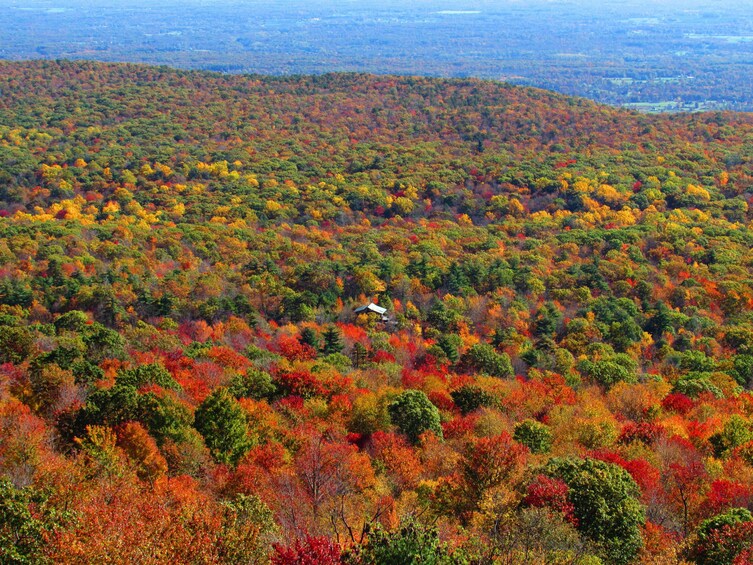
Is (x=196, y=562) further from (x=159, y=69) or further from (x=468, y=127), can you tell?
(x=159, y=69)

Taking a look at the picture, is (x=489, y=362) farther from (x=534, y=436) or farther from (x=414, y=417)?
(x=534, y=436)

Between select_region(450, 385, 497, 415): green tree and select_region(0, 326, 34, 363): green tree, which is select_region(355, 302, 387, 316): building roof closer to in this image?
select_region(450, 385, 497, 415): green tree

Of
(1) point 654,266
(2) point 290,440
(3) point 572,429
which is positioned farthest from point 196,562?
(1) point 654,266

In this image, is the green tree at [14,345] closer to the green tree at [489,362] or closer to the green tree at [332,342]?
the green tree at [332,342]

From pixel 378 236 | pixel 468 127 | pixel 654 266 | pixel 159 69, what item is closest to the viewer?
pixel 654 266

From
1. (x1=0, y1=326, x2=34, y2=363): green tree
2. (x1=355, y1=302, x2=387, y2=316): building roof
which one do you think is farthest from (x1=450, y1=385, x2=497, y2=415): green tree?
(x1=0, y1=326, x2=34, y2=363): green tree

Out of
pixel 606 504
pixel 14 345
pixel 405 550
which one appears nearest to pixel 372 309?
pixel 14 345
